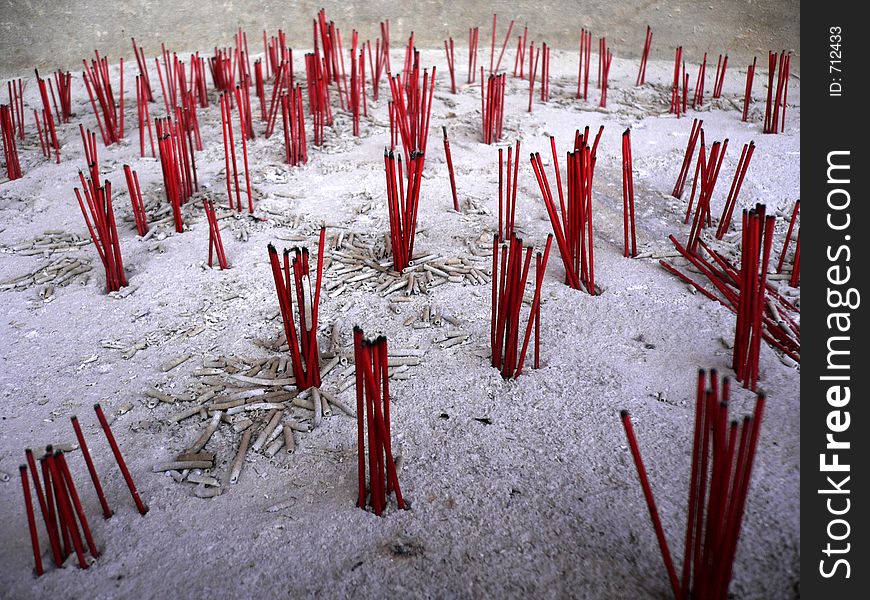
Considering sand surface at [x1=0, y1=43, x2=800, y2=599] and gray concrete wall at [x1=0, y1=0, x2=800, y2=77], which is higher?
gray concrete wall at [x1=0, y1=0, x2=800, y2=77]

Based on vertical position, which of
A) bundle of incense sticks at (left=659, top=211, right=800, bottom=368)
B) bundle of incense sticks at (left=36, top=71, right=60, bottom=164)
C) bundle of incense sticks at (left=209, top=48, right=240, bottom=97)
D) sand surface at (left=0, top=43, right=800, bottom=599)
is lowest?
sand surface at (left=0, top=43, right=800, bottom=599)

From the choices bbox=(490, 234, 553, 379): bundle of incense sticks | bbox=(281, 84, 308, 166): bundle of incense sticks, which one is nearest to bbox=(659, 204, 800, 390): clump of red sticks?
bbox=(490, 234, 553, 379): bundle of incense sticks

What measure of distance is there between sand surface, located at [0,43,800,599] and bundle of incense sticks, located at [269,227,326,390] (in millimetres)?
78

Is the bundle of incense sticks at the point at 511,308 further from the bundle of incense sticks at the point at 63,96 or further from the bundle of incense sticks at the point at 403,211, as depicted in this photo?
the bundle of incense sticks at the point at 63,96

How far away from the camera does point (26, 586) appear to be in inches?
47.6

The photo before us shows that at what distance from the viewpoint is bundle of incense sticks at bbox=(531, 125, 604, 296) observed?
188 centimetres

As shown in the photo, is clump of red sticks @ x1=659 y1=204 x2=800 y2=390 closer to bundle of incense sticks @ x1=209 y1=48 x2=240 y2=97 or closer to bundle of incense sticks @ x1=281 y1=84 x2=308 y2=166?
bundle of incense sticks @ x1=281 y1=84 x2=308 y2=166

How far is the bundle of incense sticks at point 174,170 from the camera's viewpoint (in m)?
2.32

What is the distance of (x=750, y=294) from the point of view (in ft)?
4.88

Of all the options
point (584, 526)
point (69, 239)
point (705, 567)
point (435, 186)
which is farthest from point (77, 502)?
Result: point (435, 186)

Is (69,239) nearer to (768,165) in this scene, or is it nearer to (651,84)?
(768,165)

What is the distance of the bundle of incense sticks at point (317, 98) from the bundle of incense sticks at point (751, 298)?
2.02m

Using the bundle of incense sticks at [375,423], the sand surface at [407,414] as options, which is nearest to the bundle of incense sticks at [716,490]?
the sand surface at [407,414]

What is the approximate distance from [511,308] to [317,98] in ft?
5.86
